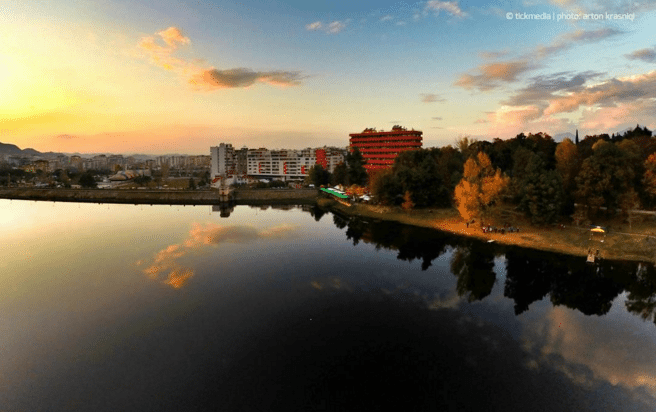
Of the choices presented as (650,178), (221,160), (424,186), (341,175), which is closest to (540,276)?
(650,178)

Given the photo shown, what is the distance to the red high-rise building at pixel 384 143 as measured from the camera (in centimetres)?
12606

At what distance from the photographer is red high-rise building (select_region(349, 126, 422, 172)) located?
126 meters

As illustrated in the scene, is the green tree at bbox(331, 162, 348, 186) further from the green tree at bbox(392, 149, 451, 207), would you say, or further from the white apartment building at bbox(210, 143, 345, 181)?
the white apartment building at bbox(210, 143, 345, 181)

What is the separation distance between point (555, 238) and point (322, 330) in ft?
128

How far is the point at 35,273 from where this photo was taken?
124ft

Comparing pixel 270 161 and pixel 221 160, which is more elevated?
pixel 221 160

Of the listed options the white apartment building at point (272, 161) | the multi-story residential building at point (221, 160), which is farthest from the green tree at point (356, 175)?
the multi-story residential building at point (221, 160)

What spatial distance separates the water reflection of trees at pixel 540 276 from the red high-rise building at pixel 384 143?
79160 mm

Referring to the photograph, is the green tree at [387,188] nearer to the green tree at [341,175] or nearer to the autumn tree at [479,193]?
the autumn tree at [479,193]

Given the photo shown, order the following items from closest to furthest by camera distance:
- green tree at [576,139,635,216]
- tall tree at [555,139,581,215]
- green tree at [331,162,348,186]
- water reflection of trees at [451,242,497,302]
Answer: water reflection of trees at [451,242,497,302]
green tree at [576,139,635,216]
tall tree at [555,139,581,215]
green tree at [331,162,348,186]

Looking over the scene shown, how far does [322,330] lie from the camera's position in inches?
985

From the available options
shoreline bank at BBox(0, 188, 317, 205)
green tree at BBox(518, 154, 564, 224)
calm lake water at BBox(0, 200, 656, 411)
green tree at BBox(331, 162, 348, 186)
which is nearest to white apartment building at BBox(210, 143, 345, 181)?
shoreline bank at BBox(0, 188, 317, 205)

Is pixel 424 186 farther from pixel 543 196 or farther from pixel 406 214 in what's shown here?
pixel 543 196

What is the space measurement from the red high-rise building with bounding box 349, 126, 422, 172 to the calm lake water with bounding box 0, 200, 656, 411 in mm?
83956
